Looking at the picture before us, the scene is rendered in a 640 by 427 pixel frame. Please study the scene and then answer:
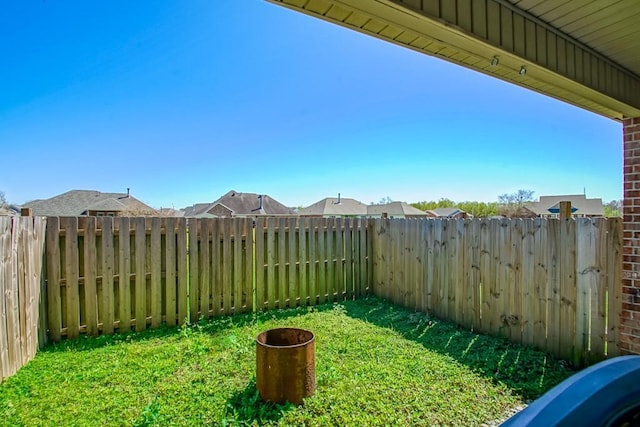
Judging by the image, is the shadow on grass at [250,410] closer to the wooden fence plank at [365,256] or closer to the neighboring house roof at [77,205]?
the wooden fence plank at [365,256]

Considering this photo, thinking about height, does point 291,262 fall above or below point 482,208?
below

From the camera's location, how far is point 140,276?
13.6 feet

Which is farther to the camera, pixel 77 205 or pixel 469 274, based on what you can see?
pixel 77 205

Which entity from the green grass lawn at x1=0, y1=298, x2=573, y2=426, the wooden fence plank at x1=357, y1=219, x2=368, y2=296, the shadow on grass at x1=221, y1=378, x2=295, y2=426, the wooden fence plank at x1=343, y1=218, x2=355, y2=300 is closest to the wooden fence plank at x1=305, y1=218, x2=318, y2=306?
the wooden fence plank at x1=343, y1=218, x2=355, y2=300

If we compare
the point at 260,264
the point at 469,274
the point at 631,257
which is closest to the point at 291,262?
the point at 260,264

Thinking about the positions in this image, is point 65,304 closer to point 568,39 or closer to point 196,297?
point 196,297

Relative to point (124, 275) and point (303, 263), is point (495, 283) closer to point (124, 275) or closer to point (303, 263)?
point (303, 263)

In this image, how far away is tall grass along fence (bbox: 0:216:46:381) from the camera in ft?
9.03

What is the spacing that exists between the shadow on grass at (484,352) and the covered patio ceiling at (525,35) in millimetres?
2798

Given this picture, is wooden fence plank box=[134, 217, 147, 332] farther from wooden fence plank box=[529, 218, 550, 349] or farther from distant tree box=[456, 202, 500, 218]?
distant tree box=[456, 202, 500, 218]

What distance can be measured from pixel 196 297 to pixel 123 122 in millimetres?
13201

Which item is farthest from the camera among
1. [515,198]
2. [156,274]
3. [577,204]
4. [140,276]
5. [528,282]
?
[515,198]

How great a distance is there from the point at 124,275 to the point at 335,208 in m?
28.0

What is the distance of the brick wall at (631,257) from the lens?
9.20 ft
